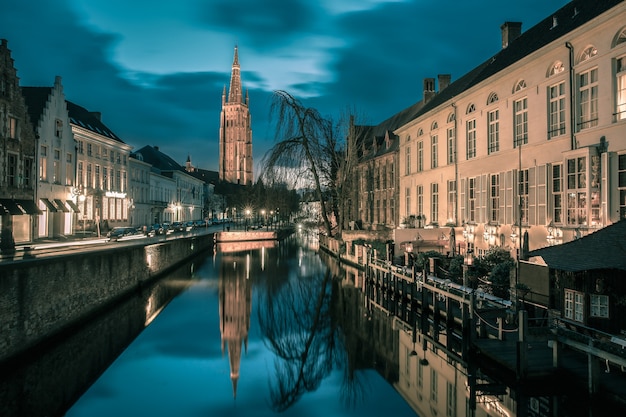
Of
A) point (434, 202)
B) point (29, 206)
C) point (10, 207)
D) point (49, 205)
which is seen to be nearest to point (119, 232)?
point (49, 205)

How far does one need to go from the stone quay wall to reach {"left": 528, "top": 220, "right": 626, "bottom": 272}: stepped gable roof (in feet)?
41.8

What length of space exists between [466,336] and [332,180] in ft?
95.6

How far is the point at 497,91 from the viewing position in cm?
2364

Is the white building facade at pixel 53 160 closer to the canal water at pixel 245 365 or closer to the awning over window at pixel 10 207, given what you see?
the awning over window at pixel 10 207

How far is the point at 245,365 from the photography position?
547 inches

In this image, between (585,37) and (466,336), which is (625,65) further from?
(466,336)

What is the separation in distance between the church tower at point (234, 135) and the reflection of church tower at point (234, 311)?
115879 mm

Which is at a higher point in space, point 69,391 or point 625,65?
point 625,65

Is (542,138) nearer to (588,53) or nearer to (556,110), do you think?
(556,110)

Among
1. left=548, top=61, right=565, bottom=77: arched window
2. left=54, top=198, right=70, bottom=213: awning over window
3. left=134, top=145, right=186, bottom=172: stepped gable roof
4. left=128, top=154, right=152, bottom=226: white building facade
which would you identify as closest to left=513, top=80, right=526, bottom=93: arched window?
left=548, top=61, right=565, bottom=77: arched window

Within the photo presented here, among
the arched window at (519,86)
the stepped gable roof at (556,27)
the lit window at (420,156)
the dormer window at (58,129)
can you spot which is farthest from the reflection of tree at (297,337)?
the dormer window at (58,129)

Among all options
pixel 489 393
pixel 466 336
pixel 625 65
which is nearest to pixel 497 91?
pixel 625 65

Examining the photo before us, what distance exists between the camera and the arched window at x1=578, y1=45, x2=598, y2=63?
1666 centimetres

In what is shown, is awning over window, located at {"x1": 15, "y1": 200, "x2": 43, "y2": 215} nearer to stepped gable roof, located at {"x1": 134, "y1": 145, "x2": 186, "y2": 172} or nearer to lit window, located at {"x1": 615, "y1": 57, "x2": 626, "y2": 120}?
lit window, located at {"x1": 615, "y1": 57, "x2": 626, "y2": 120}
